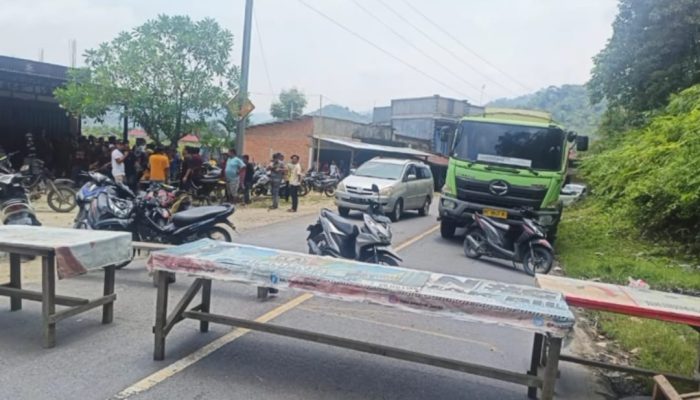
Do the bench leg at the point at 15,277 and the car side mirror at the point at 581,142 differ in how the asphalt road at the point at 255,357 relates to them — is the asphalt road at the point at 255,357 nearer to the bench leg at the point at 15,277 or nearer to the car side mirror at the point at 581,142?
the bench leg at the point at 15,277

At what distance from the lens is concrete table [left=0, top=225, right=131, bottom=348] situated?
423 cm

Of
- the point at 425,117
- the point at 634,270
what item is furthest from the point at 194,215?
the point at 425,117

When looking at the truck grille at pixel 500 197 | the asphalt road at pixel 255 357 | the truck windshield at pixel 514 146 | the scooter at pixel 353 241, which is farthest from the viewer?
the truck windshield at pixel 514 146

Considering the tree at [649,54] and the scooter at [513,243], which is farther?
the tree at [649,54]

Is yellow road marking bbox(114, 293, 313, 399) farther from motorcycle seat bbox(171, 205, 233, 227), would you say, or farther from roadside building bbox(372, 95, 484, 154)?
roadside building bbox(372, 95, 484, 154)

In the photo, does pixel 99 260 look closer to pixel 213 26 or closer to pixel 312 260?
pixel 312 260

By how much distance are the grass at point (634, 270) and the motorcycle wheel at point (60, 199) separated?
→ 10.6 meters

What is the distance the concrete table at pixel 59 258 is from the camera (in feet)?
13.9

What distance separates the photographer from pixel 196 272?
13.4 feet

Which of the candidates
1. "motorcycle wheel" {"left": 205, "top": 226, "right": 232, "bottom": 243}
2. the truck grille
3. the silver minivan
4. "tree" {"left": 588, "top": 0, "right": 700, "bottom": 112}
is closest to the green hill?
"tree" {"left": 588, "top": 0, "right": 700, "bottom": 112}

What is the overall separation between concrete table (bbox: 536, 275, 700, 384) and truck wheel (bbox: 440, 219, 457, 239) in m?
7.18

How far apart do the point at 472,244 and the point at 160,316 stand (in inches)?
268

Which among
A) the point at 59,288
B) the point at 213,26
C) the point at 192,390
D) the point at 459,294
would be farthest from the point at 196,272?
the point at 213,26

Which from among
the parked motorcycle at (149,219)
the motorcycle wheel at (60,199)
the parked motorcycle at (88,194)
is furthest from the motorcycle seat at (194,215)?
the motorcycle wheel at (60,199)
